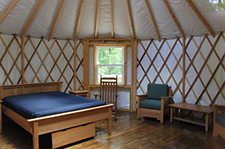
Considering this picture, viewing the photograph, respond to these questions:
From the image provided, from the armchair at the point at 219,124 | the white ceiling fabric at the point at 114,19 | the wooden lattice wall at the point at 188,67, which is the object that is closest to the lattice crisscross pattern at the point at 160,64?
the wooden lattice wall at the point at 188,67

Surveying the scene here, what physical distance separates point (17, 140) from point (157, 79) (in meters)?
3.49

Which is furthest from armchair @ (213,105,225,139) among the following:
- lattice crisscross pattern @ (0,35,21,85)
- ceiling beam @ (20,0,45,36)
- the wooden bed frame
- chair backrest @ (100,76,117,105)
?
lattice crisscross pattern @ (0,35,21,85)

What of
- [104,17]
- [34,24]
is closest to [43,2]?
[34,24]

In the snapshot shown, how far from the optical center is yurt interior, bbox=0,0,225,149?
9.61 ft

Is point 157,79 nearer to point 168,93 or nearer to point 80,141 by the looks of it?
point 168,93

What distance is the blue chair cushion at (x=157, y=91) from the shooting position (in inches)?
174

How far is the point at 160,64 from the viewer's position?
15.8 ft

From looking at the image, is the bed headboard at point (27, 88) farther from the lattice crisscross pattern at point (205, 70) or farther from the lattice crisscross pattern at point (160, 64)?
the lattice crisscross pattern at point (205, 70)

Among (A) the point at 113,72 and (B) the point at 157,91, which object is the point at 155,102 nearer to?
(B) the point at 157,91

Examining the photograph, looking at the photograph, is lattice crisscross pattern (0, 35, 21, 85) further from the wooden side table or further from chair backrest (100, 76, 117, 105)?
chair backrest (100, 76, 117, 105)

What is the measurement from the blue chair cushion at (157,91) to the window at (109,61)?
0.92 metres

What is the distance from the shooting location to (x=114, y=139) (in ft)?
10.0

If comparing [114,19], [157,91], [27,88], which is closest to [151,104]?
[157,91]

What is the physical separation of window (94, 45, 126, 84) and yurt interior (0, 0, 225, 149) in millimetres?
29
